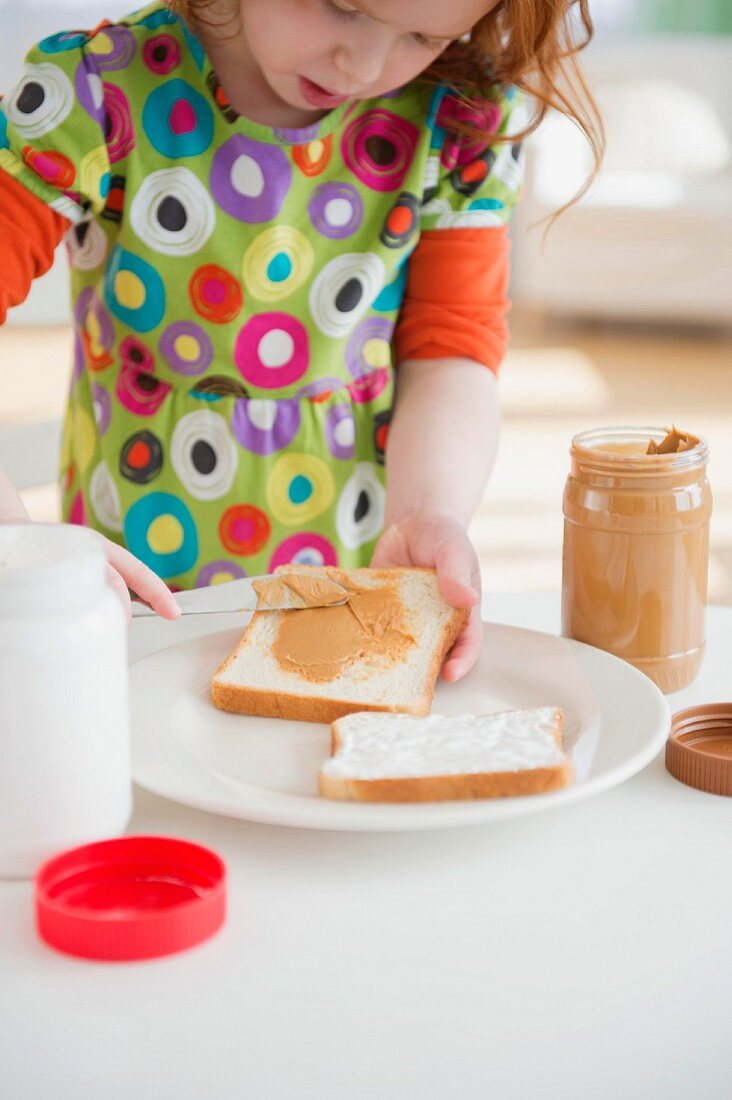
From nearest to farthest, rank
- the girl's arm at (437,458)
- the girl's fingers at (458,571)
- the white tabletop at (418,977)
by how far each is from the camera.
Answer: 1. the white tabletop at (418,977)
2. the girl's fingers at (458,571)
3. the girl's arm at (437,458)

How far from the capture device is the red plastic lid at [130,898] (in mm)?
578

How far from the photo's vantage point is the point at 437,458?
3.92ft

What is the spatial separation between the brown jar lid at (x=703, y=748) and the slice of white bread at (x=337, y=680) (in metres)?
0.15

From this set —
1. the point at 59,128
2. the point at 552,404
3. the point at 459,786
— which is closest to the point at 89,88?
the point at 59,128

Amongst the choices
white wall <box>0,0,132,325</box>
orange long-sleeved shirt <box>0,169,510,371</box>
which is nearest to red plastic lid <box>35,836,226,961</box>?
orange long-sleeved shirt <box>0,169,510,371</box>

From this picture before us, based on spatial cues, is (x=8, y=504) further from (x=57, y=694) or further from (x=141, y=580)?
(x=57, y=694)

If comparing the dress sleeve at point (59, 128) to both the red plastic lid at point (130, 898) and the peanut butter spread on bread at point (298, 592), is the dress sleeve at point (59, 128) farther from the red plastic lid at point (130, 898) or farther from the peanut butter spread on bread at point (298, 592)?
A: the red plastic lid at point (130, 898)

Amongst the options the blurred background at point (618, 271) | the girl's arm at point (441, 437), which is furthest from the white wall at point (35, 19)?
the girl's arm at point (441, 437)

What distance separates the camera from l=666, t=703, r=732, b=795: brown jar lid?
75 cm

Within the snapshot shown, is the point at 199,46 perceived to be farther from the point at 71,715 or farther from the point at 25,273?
the point at 71,715

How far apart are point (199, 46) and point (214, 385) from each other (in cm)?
30

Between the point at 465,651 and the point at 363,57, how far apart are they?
1.42 ft

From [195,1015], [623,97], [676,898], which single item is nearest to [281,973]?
[195,1015]

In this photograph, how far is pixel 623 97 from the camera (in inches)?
193
